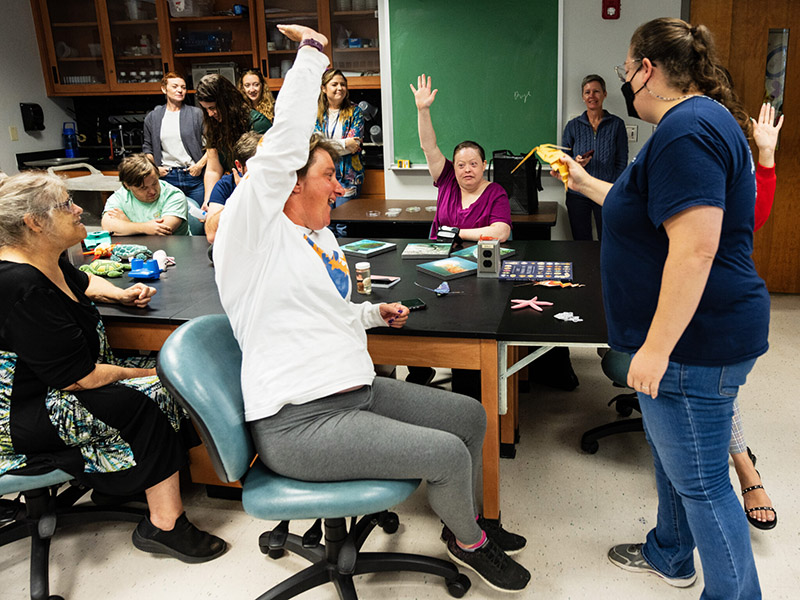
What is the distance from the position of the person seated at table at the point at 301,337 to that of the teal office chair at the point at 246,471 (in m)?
0.04

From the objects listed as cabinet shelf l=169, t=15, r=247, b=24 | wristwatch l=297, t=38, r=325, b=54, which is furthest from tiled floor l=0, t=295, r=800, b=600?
cabinet shelf l=169, t=15, r=247, b=24

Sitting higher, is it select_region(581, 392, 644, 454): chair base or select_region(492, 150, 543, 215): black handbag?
select_region(492, 150, 543, 215): black handbag

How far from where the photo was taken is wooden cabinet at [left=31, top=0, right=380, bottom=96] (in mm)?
5184

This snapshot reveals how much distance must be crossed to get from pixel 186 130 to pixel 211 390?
3.31 m

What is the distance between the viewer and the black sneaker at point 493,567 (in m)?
1.82

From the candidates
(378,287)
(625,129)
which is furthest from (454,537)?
(625,129)

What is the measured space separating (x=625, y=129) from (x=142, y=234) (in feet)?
10.0

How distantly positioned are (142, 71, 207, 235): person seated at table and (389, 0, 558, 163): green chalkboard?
4.80ft

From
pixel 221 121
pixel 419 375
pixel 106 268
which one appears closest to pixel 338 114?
pixel 221 121

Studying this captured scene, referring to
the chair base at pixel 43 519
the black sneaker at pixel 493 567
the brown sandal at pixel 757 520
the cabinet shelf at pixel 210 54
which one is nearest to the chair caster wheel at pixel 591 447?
the brown sandal at pixel 757 520

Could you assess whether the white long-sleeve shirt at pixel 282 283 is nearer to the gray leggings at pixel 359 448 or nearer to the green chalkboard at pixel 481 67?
the gray leggings at pixel 359 448

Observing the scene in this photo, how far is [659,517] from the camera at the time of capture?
183 centimetres

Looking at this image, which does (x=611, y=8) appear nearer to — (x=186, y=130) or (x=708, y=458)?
(x=186, y=130)

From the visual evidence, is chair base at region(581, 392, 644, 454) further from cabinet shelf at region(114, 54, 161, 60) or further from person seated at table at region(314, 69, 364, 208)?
cabinet shelf at region(114, 54, 161, 60)
